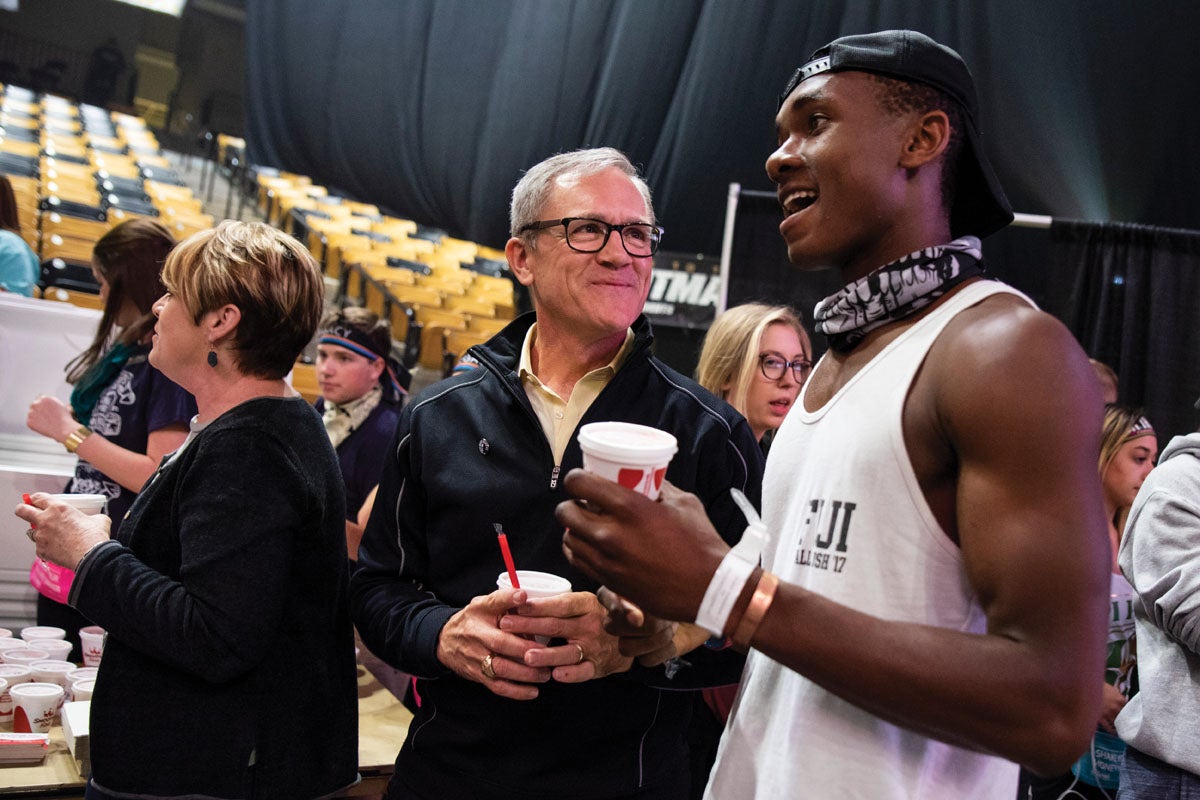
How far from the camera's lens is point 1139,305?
5.43 m

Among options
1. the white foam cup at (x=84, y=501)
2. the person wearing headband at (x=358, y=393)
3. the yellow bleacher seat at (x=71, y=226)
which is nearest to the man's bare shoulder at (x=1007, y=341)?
the white foam cup at (x=84, y=501)

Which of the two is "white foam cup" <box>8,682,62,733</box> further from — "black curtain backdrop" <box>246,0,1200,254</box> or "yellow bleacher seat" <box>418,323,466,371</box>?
"black curtain backdrop" <box>246,0,1200,254</box>

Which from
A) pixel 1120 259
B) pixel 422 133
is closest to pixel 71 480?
pixel 1120 259

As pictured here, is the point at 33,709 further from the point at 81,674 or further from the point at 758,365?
the point at 758,365

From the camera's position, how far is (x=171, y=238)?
3129 mm

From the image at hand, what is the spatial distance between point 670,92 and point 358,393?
5541 mm

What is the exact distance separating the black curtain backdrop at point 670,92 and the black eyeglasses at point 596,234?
20.3 feet

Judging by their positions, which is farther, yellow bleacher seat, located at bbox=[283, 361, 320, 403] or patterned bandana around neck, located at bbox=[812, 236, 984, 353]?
yellow bleacher seat, located at bbox=[283, 361, 320, 403]

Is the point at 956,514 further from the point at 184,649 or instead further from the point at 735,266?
the point at 735,266

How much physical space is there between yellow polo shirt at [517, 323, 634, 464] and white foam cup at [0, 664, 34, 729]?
1.29 metres

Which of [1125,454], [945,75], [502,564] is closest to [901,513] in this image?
[945,75]

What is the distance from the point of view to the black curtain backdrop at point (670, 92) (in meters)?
6.89

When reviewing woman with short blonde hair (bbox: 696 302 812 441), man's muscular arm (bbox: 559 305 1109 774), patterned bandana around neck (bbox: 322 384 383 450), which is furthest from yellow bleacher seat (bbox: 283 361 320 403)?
man's muscular arm (bbox: 559 305 1109 774)

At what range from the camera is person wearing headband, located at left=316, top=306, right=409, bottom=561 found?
3896 mm
